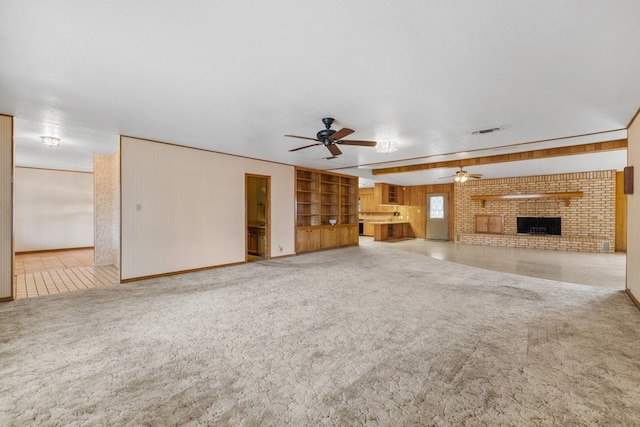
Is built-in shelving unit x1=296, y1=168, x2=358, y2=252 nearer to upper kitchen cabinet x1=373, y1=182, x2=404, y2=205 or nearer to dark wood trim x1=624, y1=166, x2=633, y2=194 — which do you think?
upper kitchen cabinet x1=373, y1=182, x2=404, y2=205

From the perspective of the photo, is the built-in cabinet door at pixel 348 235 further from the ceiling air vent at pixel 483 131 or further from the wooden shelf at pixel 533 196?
the ceiling air vent at pixel 483 131

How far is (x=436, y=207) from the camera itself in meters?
12.4

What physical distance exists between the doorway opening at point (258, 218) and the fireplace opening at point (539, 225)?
28.7 ft

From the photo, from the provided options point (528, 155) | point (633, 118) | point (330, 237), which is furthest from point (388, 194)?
point (633, 118)

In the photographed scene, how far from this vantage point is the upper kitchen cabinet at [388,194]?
12.1 meters

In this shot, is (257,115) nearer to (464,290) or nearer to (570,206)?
(464,290)

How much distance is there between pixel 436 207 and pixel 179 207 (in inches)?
399

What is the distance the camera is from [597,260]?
7.20 meters

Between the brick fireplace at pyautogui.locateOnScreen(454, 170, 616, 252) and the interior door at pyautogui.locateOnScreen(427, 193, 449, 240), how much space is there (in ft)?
1.83

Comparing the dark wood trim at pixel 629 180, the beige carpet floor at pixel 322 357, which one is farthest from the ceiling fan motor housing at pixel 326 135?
the dark wood trim at pixel 629 180

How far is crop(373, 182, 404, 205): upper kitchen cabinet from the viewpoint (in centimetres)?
1206

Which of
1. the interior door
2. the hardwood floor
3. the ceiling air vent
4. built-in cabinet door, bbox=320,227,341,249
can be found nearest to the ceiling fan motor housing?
the ceiling air vent

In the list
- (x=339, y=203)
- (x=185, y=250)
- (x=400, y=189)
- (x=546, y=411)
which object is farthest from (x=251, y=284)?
(x=400, y=189)

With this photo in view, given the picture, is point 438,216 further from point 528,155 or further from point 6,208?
point 6,208
